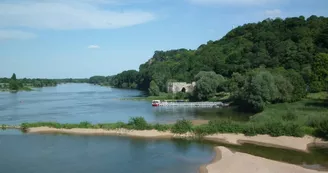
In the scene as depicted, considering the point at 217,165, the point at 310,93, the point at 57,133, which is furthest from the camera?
the point at 310,93

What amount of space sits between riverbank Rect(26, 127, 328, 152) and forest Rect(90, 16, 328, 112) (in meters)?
19.3

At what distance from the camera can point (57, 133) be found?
141ft

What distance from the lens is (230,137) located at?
37.7 metres

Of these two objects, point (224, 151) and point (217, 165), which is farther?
point (224, 151)

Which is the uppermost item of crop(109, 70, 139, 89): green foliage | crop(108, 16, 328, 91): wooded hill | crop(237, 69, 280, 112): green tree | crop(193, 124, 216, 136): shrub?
crop(108, 16, 328, 91): wooded hill

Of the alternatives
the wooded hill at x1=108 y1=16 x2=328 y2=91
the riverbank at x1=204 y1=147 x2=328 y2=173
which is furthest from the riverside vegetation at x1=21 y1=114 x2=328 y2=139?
the wooded hill at x1=108 y1=16 x2=328 y2=91

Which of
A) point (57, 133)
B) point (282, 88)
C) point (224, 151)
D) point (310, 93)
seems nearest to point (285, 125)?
point (224, 151)

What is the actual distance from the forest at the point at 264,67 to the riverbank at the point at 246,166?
27.2 meters

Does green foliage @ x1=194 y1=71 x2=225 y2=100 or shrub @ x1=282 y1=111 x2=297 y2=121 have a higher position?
green foliage @ x1=194 y1=71 x2=225 y2=100

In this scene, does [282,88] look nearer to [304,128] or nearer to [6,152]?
[304,128]

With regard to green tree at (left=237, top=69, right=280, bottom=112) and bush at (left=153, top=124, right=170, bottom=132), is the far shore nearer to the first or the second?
bush at (left=153, top=124, right=170, bottom=132)

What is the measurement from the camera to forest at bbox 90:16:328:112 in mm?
56844

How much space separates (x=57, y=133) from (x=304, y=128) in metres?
28.8

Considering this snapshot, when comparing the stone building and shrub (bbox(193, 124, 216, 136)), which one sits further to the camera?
the stone building
